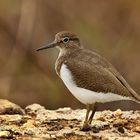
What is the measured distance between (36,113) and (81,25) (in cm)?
497

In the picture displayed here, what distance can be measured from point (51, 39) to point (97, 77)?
5.57m

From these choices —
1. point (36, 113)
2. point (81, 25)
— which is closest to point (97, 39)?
point (81, 25)

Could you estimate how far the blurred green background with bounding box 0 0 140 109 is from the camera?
Result: 1299cm

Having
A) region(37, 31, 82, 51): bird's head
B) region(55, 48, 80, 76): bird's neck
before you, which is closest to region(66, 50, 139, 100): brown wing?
region(55, 48, 80, 76): bird's neck

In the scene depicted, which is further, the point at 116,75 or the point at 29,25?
the point at 29,25

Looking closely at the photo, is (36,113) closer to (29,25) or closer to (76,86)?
(76,86)

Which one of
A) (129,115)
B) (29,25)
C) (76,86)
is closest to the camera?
(76,86)

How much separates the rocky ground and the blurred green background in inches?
165

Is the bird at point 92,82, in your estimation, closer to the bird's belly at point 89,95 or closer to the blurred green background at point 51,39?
the bird's belly at point 89,95

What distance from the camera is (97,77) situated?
25.3 ft

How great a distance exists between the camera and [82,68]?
25.6 feet

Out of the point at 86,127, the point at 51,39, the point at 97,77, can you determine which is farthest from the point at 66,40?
the point at 51,39

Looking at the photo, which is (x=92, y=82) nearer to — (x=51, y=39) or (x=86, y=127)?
(x=86, y=127)

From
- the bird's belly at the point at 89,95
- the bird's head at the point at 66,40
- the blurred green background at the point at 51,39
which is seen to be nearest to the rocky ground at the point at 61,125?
the bird's belly at the point at 89,95
